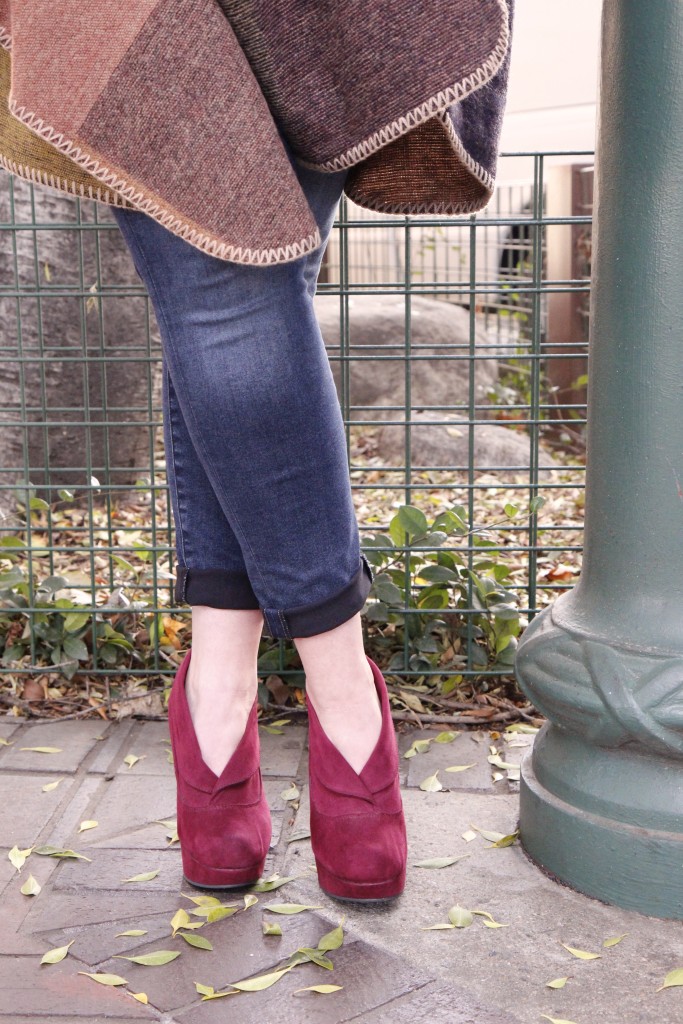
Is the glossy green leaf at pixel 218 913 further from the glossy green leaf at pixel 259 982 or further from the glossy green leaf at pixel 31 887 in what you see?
the glossy green leaf at pixel 31 887

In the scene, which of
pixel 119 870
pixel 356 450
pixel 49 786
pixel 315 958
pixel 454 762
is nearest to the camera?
pixel 315 958

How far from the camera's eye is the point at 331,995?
4.55ft

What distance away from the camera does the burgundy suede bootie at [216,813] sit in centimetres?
160

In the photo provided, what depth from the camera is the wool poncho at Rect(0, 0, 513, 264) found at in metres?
1.13

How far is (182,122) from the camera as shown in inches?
45.5

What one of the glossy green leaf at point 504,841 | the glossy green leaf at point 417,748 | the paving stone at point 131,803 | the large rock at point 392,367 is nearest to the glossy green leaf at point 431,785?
the glossy green leaf at point 417,748

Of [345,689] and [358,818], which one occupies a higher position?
[345,689]

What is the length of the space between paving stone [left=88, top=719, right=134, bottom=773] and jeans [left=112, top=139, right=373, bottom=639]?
85cm

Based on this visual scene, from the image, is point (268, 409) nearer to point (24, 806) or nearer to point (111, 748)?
point (24, 806)

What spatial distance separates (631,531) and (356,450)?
3.84 m

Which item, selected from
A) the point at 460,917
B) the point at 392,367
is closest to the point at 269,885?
the point at 460,917

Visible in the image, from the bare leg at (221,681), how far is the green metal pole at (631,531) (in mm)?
469

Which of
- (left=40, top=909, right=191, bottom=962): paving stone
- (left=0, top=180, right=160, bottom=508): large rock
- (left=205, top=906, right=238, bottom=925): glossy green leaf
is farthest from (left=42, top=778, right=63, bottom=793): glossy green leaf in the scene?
(left=0, top=180, right=160, bottom=508): large rock

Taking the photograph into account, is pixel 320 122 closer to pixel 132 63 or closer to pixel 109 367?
pixel 132 63
